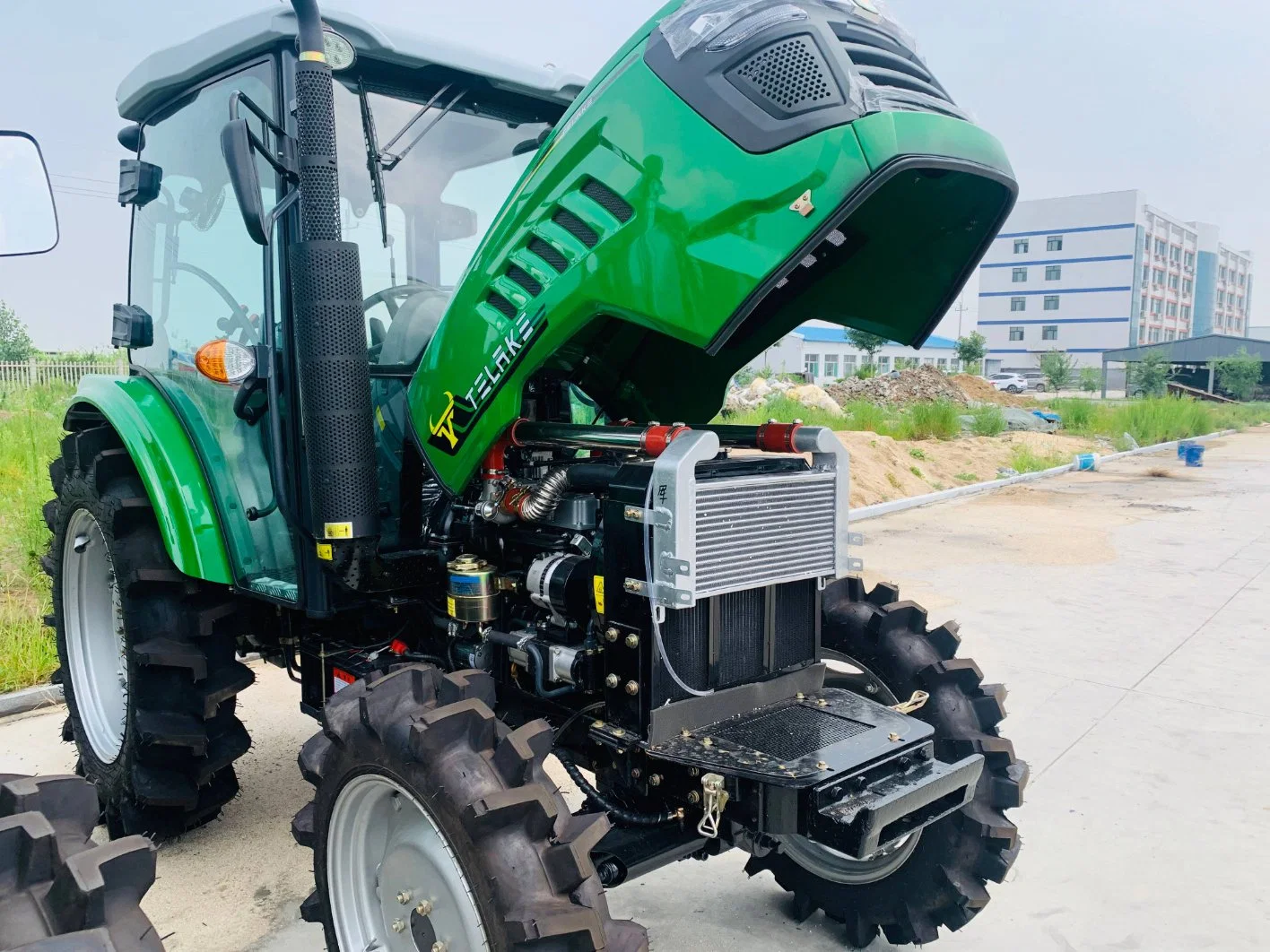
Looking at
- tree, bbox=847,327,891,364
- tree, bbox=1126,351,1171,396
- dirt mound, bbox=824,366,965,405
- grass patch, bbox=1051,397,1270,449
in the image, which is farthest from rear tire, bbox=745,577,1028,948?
tree, bbox=1126,351,1171,396

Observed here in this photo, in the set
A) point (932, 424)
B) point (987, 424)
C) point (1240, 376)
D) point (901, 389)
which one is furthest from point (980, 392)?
point (1240, 376)

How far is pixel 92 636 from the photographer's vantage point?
152 inches

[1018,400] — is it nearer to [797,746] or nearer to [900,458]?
[900,458]

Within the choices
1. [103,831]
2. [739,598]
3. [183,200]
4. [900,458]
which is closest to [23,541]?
[103,831]

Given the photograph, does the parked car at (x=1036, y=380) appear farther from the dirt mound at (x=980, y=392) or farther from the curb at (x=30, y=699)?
the curb at (x=30, y=699)

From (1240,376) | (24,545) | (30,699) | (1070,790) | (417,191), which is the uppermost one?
(417,191)

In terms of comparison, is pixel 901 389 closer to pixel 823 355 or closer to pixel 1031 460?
pixel 1031 460

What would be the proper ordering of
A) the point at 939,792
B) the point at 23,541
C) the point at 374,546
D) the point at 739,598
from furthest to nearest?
the point at 23,541
the point at 374,546
the point at 739,598
the point at 939,792

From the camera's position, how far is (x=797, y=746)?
7.89ft

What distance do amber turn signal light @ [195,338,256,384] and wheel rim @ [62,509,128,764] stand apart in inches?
46.1

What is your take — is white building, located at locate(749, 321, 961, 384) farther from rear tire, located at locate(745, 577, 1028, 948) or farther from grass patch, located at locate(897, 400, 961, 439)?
rear tire, located at locate(745, 577, 1028, 948)

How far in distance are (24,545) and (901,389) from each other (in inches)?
892

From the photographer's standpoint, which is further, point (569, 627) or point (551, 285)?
point (569, 627)

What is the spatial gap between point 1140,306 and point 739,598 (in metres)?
82.3
